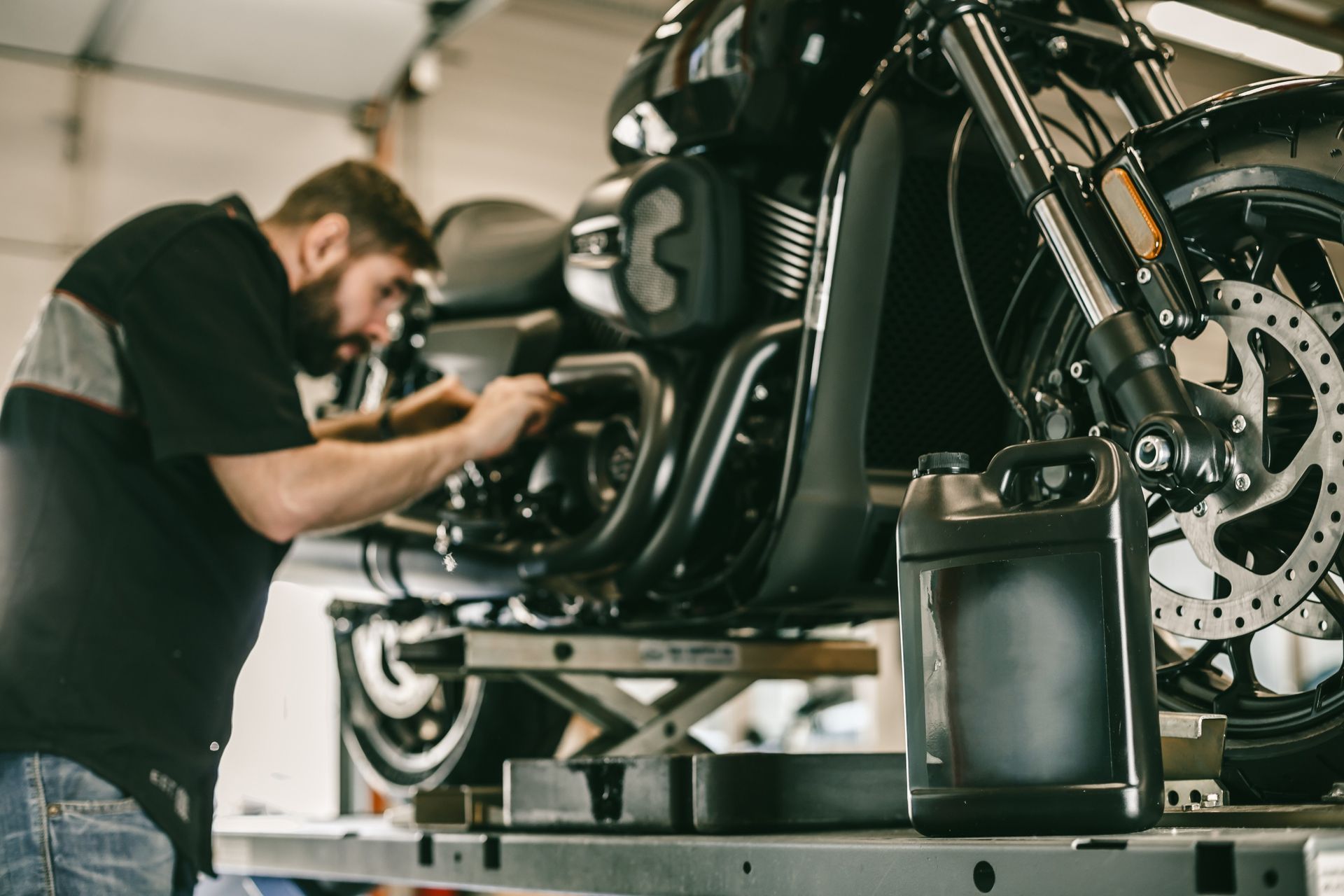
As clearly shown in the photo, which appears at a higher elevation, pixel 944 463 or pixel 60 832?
pixel 944 463

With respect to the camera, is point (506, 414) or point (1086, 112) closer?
point (1086, 112)

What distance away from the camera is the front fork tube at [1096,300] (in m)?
1.36

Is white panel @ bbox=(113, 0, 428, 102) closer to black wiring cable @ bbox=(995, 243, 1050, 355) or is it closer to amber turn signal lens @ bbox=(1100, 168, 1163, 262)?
black wiring cable @ bbox=(995, 243, 1050, 355)

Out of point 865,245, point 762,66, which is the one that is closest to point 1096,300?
point 865,245

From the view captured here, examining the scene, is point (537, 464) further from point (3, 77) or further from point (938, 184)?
point (3, 77)

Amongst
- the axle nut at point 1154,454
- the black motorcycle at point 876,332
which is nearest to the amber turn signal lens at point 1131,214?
the black motorcycle at point 876,332

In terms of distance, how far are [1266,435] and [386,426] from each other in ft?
5.20

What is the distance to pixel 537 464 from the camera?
238 cm

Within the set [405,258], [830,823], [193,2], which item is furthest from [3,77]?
[830,823]

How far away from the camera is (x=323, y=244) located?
235 centimetres

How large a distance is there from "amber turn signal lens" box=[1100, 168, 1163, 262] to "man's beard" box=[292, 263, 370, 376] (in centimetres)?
135

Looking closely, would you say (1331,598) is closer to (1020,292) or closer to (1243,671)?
(1243,671)

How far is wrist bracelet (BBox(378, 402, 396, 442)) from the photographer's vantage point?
254cm

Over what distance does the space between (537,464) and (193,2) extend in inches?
152
